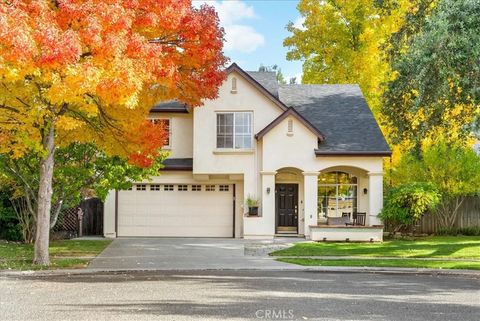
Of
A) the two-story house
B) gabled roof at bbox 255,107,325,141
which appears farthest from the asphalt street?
gabled roof at bbox 255,107,325,141

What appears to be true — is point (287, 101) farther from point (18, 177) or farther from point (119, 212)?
point (18, 177)

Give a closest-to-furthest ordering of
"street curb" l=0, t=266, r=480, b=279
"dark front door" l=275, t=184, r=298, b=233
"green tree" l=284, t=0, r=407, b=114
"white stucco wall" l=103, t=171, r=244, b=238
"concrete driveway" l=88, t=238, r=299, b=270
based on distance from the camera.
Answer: "street curb" l=0, t=266, r=480, b=279 < "concrete driveway" l=88, t=238, r=299, b=270 < "white stucco wall" l=103, t=171, r=244, b=238 < "dark front door" l=275, t=184, r=298, b=233 < "green tree" l=284, t=0, r=407, b=114

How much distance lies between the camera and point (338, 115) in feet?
90.4

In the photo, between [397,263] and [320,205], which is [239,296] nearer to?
[397,263]

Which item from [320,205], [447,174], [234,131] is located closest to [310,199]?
[320,205]

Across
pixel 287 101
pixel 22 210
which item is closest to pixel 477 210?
pixel 287 101

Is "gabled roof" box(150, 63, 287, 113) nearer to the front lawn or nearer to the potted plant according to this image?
the potted plant

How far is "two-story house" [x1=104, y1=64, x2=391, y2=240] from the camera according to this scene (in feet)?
82.8

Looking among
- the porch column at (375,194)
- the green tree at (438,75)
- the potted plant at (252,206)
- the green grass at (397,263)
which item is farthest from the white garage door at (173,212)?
the green tree at (438,75)

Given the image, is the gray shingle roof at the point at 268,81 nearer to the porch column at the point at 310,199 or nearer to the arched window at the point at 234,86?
the arched window at the point at 234,86

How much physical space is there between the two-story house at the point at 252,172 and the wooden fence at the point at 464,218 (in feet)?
13.2

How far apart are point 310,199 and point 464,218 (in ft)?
27.5

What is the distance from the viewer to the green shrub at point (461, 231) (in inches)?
1093

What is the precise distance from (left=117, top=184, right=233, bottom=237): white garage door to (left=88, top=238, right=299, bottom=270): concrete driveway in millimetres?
1003
